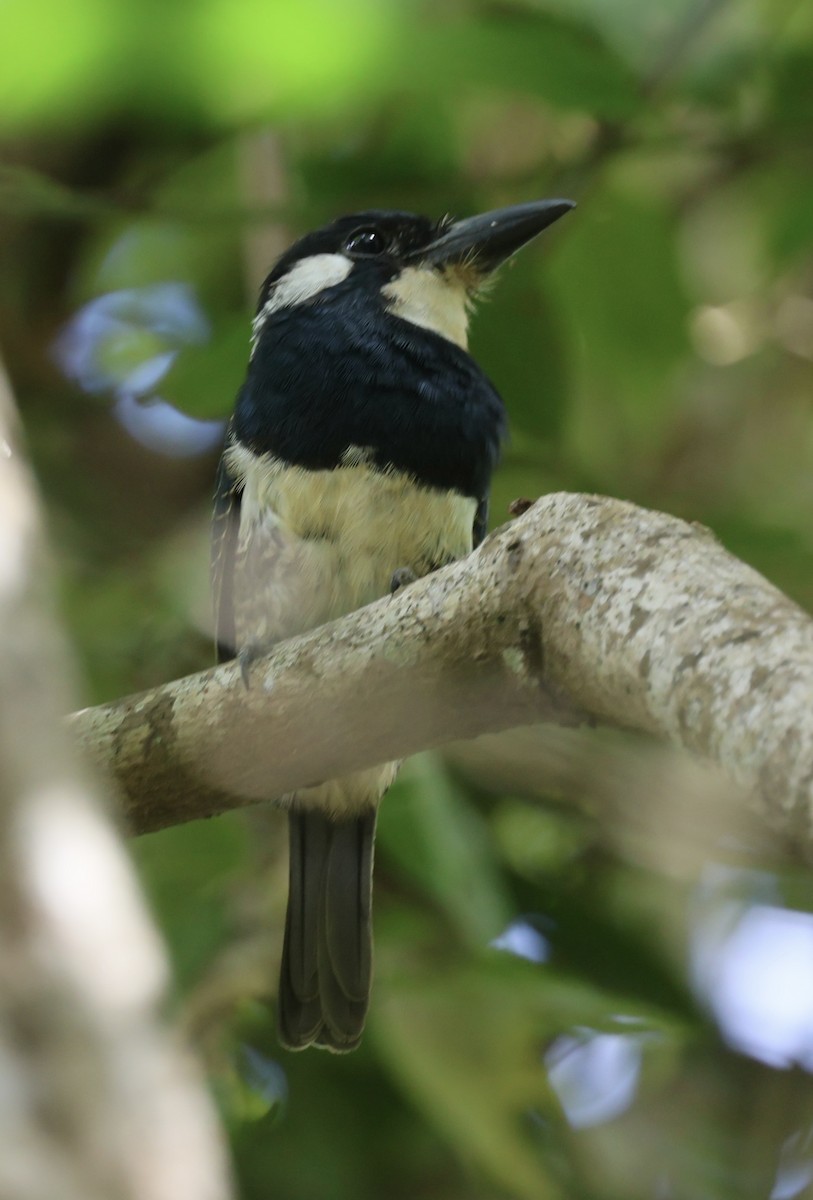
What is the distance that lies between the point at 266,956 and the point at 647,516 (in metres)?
1.61

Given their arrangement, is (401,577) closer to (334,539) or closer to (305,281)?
(334,539)

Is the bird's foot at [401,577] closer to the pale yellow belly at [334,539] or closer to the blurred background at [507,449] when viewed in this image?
the pale yellow belly at [334,539]

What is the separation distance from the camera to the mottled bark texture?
0.75 m

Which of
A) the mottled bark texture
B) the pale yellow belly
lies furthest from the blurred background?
the mottled bark texture

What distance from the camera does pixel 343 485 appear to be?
2.43m

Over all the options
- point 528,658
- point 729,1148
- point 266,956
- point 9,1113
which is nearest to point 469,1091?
point 266,956

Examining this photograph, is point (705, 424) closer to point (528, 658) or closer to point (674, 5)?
point (674, 5)

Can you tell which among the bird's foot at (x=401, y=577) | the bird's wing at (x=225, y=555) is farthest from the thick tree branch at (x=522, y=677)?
the bird's wing at (x=225, y=555)

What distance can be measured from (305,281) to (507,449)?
453 millimetres

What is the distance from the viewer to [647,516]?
1.54 metres

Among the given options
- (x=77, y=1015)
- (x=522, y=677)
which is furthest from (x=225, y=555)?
(x=77, y=1015)

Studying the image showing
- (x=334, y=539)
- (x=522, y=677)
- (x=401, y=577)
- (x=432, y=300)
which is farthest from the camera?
(x=432, y=300)

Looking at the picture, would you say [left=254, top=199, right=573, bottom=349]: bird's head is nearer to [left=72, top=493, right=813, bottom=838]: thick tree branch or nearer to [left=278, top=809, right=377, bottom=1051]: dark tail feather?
[left=278, top=809, right=377, bottom=1051]: dark tail feather

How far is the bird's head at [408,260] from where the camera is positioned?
113 inches
